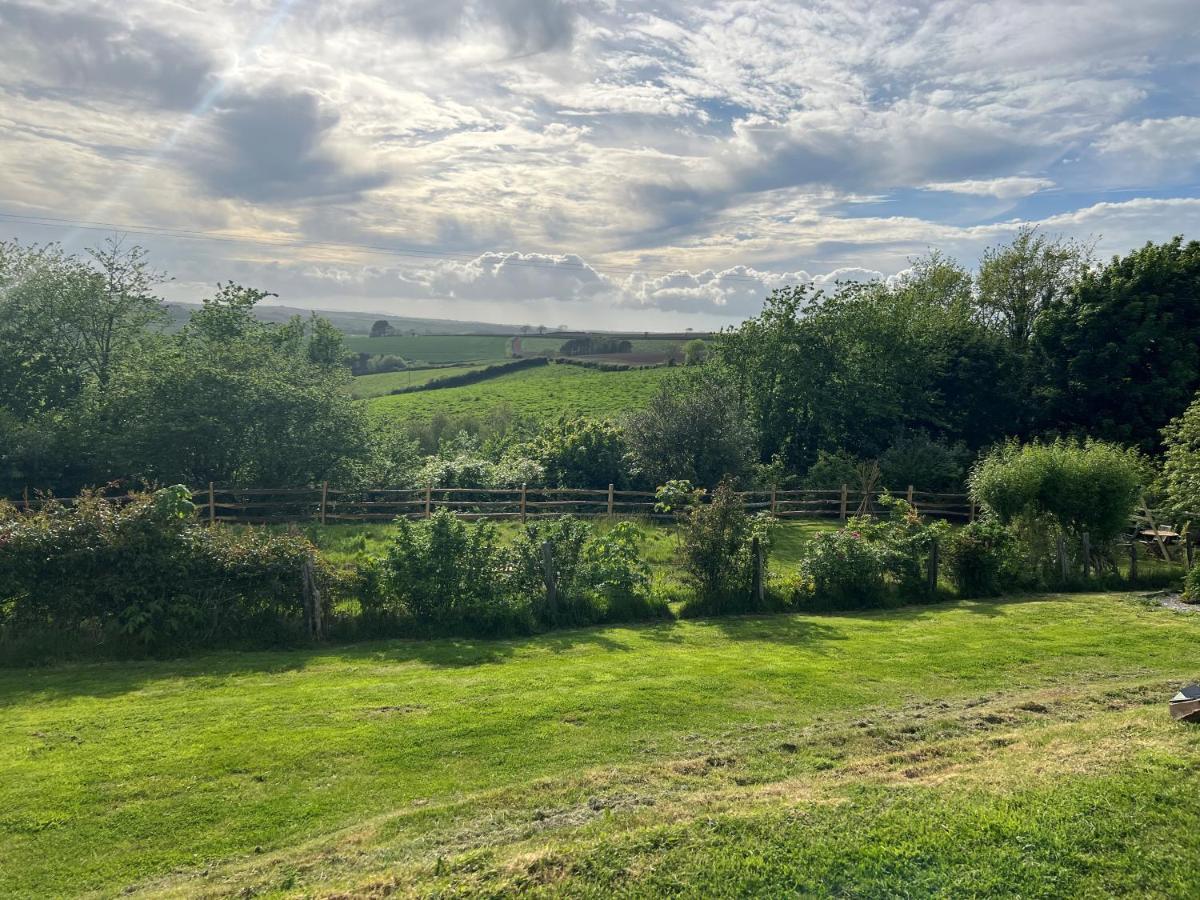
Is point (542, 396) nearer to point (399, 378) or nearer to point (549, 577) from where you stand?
point (399, 378)

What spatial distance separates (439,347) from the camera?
285ft

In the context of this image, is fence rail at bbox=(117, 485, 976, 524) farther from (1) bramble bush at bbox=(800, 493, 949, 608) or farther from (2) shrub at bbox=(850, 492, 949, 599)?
(1) bramble bush at bbox=(800, 493, 949, 608)

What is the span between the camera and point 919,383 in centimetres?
3173

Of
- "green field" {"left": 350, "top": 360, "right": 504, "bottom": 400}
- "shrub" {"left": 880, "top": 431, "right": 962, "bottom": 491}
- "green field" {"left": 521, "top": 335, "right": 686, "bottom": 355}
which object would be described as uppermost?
"green field" {"left": 521, "top": 335, "right": 686, "bottom": 355}

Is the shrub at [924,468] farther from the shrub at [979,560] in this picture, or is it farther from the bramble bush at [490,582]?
the bramble bush at [490,582]

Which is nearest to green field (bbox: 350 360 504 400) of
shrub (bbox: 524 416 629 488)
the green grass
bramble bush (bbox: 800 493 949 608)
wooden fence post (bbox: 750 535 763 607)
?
the green grass

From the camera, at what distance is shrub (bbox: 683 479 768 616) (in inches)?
541

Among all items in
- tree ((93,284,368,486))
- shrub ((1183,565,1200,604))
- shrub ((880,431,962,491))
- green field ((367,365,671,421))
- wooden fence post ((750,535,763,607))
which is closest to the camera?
wooden fence post ((750,535,763,607))

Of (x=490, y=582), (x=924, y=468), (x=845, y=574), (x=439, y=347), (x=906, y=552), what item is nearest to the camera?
(x=490, y=582)

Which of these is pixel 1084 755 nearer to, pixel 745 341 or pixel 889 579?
pixel 889 579

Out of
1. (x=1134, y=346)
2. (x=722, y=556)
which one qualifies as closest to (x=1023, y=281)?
(x=1134, y=346)

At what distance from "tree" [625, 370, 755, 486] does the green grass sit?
161ft

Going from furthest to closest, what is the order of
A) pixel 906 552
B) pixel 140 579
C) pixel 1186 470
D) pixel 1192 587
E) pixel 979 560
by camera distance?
pixel 1186 470 < pixel 979 560 < pixel 906 552 < pixel 1192 587 < pixel 140 579

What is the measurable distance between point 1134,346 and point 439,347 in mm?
72766
